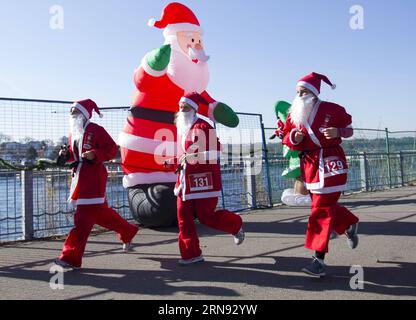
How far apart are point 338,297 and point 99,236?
4.53m

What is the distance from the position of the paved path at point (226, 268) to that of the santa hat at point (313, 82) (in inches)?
69.7

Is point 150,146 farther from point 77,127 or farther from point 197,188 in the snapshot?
point 197,188

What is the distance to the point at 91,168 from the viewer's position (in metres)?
4.99

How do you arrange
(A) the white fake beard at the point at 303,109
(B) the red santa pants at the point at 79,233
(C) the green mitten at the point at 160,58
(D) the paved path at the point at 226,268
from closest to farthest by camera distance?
(D) the paved path at the point at 226,268 < (A) the white fake beard at the point at 303,109 < (B) the red santa pants at the point at 79,233 < (C) the green mitten at the point at 160,58

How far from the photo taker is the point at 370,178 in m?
13.9

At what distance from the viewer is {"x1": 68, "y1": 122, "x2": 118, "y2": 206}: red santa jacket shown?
493 centimetres

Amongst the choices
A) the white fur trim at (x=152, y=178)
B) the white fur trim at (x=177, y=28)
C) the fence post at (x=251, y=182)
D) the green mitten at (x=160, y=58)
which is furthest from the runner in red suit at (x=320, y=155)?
the fence post at (x=251, y=182)

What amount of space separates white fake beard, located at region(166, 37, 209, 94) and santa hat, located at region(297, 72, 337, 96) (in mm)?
3180

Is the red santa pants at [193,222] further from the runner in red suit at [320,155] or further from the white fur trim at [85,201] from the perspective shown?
the runner in red suit at [320,155]

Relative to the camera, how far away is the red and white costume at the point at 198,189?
498 centimetres

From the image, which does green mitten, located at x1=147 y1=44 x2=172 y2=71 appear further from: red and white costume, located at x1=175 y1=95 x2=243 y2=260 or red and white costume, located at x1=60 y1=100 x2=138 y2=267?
red and white costume, located at x1=175 y1=95 x2=243 y2=260
